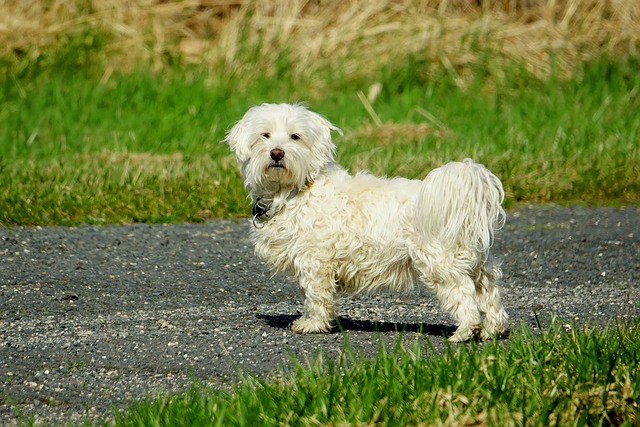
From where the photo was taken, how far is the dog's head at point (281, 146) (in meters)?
5.93

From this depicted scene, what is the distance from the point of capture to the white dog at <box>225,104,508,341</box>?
18.4ft

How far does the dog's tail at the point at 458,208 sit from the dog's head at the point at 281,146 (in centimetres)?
75

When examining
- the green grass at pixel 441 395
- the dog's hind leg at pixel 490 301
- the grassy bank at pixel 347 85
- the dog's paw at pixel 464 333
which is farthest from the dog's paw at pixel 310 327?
the grassy bank at pixel 347 85

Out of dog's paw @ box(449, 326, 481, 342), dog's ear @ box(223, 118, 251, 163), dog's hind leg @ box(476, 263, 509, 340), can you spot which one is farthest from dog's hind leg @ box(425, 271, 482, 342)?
dog's ear @ box(223, 118, 251, 163)

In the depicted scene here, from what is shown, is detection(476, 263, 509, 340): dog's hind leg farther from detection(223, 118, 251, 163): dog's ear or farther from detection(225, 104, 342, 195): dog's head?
detection(223, 118, 251, 163): dog's ear

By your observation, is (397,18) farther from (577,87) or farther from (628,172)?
(628,172)

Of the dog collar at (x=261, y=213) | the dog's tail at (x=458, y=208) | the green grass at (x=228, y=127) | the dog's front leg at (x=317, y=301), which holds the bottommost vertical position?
the green grass at (x=228, y=127)

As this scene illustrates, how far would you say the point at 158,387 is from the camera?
15.9ft

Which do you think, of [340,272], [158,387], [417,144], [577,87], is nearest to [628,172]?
[417,144]

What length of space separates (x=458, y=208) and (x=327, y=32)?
32.8 feet

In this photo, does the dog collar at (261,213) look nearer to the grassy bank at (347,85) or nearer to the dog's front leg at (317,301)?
the dog's front leg at (317,301)

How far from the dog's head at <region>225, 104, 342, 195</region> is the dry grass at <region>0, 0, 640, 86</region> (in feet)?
27.6

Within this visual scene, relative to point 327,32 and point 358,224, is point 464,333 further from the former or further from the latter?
point 327,32

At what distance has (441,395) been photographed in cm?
423
